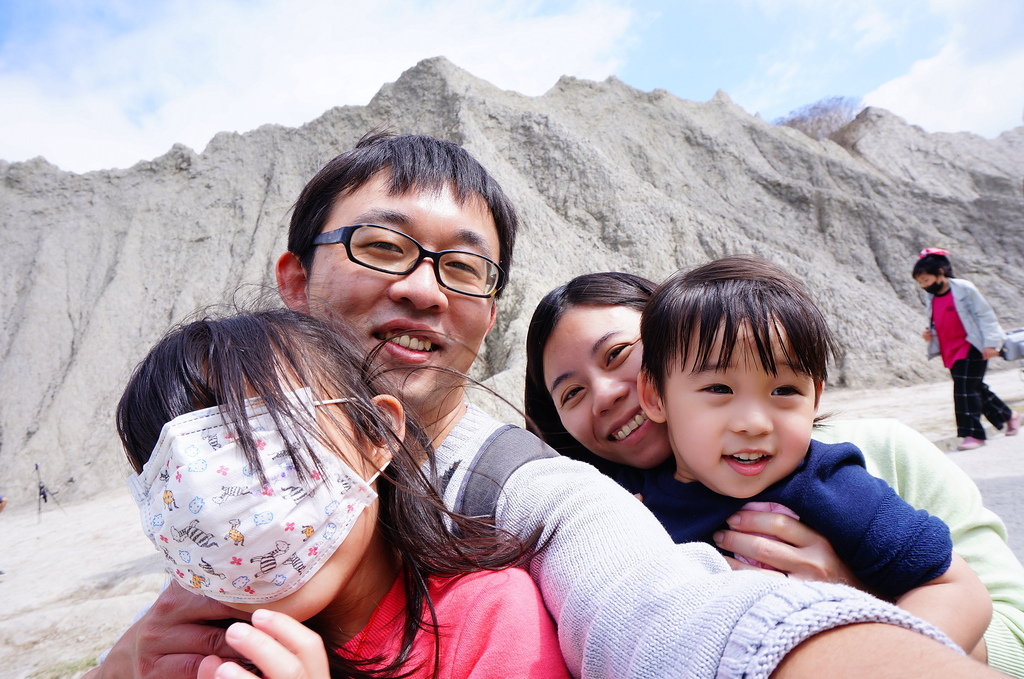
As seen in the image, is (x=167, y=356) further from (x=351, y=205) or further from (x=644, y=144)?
(x=644, y=144)

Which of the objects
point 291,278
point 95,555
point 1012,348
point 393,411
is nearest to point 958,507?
point 393,411

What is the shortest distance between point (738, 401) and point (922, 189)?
2117 centimetres

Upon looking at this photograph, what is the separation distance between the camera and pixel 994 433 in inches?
247

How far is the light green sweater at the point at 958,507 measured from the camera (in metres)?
1.40

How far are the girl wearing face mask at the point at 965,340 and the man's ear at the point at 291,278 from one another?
6.25 m

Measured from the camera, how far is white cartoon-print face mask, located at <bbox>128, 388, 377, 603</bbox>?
3.25 ft

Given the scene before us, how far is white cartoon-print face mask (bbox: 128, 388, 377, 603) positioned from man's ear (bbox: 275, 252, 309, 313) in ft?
2.51

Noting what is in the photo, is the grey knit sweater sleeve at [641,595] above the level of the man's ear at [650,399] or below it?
below

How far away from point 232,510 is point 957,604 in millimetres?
1561

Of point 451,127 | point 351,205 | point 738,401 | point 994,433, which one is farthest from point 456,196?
point 451,127

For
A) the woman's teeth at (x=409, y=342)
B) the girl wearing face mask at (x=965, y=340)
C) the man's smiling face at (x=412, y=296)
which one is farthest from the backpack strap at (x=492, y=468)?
the girl wearing face mask at (x=965, y=340)

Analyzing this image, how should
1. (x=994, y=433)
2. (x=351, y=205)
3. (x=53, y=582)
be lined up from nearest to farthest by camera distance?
(x=351, y=205) → (x=994, y=433) → (x=53, y=582)

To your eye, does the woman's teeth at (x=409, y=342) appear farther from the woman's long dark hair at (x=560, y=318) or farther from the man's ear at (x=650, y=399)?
the man's ear at (x=650, y=399)

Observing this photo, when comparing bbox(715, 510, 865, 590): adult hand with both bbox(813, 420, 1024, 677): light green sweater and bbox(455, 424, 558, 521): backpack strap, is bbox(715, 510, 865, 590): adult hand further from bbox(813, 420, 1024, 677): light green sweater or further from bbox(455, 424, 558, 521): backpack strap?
bbox(455, 424, 558, 521): backpack strap
